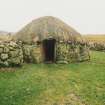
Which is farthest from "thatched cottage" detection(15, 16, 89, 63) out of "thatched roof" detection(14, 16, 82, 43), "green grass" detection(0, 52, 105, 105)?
"green grass" detection(0, 52, 105, 105)

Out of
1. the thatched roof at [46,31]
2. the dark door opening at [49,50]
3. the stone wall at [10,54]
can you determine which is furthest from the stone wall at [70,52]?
the stone wall at [10,54]

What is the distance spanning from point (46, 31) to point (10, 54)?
18.0ft

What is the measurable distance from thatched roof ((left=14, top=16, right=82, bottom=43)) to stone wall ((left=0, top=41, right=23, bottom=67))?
11.4 feet

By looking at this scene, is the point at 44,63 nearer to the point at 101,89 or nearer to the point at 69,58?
the point at 69,58

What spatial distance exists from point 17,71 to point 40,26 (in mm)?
7708

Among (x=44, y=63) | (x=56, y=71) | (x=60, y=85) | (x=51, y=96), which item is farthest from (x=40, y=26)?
(x=51, y=96)

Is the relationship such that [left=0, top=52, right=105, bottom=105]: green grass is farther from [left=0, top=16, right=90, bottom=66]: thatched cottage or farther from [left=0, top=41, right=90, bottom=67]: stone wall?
[left=0, top=16, right=90, bottom=66]: thatched cottage

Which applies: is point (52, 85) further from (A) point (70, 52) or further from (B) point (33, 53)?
(A) point (70, 52)

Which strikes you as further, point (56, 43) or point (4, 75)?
point (56, 43)

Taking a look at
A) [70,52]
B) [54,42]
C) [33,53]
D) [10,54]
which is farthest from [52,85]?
[54,42]

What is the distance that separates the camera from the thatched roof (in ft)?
93.2

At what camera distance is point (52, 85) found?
19.6 m

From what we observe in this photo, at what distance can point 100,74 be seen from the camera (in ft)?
76.2

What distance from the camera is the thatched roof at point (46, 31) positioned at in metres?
28.4
